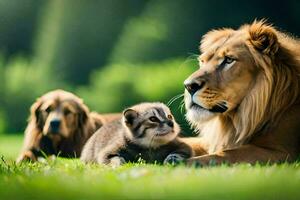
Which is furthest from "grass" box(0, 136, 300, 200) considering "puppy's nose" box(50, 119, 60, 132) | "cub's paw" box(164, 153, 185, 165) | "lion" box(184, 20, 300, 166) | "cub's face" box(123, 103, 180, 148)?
"puppy's nose" box(50, 119, 60, 132)

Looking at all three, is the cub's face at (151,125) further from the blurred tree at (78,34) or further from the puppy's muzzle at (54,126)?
the blurred tree at (78,34)

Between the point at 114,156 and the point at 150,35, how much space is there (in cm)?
265

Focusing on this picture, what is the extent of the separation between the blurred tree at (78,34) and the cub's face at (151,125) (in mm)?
2303

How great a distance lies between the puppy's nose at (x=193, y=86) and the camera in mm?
5260

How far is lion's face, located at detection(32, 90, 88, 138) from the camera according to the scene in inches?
302

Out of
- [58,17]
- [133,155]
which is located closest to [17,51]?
[58,17]

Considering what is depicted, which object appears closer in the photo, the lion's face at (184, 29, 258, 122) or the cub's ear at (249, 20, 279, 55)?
the lion's face at (184, 29, 258, 122)

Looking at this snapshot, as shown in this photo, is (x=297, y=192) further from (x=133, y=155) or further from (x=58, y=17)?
(x=58, y=17)

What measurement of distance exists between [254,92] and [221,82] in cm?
23

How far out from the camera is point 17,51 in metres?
8.49

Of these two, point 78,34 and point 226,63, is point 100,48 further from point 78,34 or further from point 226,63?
point 226,63

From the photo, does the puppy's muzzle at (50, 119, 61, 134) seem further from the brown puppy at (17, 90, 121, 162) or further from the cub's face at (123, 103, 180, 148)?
the cub's face at (123, 103, 180, 148)

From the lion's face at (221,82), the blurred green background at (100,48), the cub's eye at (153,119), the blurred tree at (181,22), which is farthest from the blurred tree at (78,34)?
the lion's face at (221,82)

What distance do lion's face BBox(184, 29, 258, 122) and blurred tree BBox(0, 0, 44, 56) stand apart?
3.27 metres
